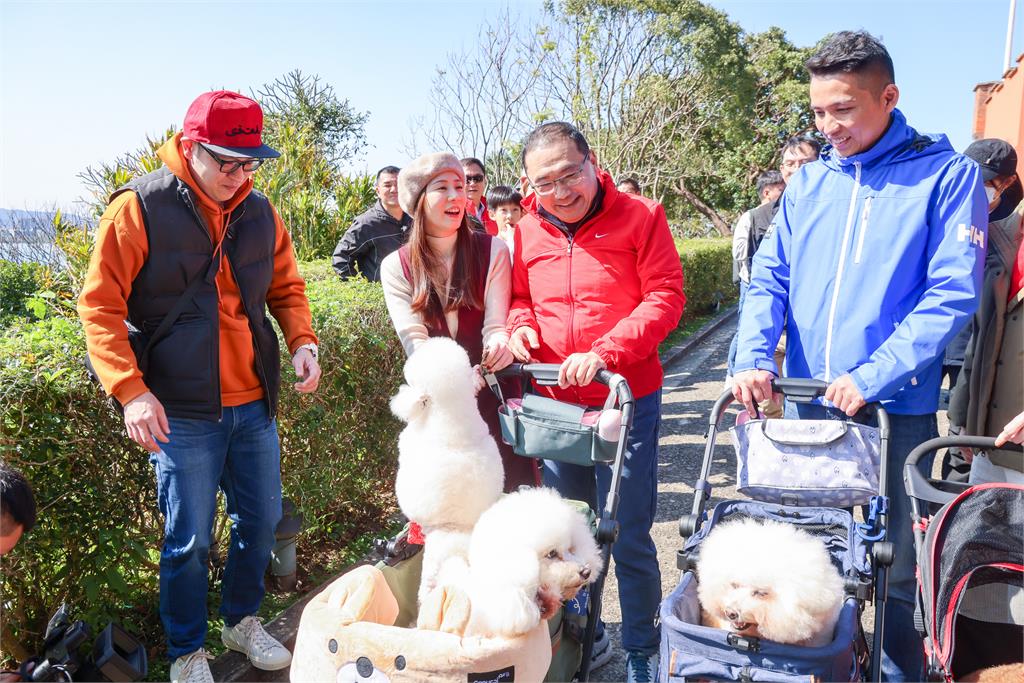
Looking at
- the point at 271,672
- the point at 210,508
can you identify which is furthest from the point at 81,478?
the point at 271,672

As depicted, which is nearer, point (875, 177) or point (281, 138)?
point (875, 177)

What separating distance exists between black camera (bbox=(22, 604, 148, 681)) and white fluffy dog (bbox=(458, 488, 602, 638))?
132cm

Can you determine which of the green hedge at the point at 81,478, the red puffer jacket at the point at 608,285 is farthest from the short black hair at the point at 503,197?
the red puffer jacket at the point at 608,285

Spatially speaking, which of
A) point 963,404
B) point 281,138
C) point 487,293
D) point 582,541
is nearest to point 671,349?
point 281,138

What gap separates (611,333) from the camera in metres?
2.67

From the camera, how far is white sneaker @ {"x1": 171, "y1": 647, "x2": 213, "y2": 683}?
289 centimetres

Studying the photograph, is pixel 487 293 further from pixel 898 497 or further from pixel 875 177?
pixel 898 497

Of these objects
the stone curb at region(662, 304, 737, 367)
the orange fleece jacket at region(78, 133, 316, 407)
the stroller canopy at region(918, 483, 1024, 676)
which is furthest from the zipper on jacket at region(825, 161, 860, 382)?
the stone curb at region(662, 304, 737, 367)

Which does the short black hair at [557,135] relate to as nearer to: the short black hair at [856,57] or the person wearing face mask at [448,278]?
the person wearing face mask at [448,278]

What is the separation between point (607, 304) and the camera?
279 cm

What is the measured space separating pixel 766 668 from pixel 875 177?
1.68 metres

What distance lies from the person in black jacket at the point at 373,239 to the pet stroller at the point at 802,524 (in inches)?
145

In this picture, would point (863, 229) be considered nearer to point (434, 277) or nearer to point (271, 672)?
point (434, 277)

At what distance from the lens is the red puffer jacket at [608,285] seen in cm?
279
